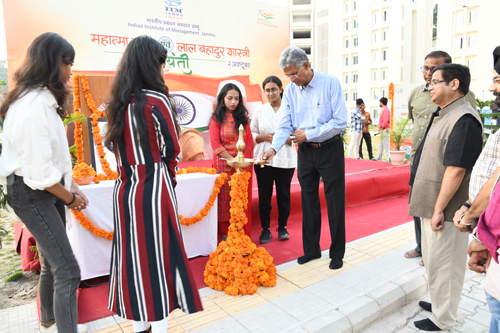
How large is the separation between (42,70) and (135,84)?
0.46m

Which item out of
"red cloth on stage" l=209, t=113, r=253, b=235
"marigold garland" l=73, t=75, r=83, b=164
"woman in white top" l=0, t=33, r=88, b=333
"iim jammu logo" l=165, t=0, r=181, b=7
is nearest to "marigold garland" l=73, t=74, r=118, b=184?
"marigold garland" l=73, t=75, r=83, b=164

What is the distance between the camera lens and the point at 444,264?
88.3 inches

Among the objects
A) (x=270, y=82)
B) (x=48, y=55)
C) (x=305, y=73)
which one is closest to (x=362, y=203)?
(x=270, y=82)

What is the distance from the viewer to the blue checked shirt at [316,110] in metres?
2.96

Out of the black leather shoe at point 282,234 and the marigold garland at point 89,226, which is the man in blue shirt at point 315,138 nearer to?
the black leather shoe at point 282,234

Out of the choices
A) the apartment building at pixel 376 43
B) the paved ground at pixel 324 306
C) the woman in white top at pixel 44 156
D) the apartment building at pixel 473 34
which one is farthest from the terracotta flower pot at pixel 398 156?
the apartment building at pixel 376 43

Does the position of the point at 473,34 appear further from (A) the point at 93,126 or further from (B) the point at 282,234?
(A) the point at 93,126

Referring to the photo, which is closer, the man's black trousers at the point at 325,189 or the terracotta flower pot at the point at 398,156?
the man's black trousers at the point at 325,189

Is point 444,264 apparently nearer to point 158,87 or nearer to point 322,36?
point 158,87

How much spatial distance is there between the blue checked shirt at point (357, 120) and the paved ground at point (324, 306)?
690cm

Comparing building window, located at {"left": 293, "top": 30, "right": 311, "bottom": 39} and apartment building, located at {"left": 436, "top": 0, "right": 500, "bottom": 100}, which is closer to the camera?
apartment building, located at {"left": 436, "top": 0, "right": 500, "bottom": 100}

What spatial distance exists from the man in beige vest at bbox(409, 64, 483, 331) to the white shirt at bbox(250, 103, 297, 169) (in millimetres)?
1601

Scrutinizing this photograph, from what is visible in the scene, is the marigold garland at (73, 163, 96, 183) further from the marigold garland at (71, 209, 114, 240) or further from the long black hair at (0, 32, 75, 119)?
the long black hair at (0, 32, 75, 119)

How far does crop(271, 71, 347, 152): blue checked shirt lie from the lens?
296 cm
